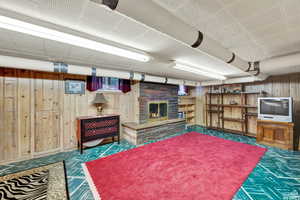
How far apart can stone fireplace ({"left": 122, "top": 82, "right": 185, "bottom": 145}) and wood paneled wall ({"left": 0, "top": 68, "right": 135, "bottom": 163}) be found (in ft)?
5.12

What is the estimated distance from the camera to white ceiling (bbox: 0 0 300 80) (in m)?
1.19

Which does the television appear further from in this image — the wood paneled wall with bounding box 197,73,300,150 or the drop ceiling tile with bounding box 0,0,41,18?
the drop ceiling tile with bounding box 0,0,41,18

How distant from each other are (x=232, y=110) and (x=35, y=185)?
261 inches

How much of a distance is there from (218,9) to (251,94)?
16.6 feet

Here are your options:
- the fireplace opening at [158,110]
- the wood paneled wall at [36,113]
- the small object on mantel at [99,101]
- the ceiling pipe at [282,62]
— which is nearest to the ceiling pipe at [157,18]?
the ceiling pipe at [282,62]

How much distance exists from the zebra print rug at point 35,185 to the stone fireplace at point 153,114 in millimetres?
2009

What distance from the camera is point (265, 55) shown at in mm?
2576

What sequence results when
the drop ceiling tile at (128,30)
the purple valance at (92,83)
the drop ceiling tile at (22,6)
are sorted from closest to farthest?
the drop ceiling tile at (22,6) → the drop ceiling tile at (128,30) → the purple valance at (92,83)

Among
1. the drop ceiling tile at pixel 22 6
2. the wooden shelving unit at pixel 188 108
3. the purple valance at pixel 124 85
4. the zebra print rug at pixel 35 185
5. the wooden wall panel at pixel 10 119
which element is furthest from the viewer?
the wooden shelving unit at pixel 188 108

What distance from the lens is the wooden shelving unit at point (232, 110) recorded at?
4859 mm

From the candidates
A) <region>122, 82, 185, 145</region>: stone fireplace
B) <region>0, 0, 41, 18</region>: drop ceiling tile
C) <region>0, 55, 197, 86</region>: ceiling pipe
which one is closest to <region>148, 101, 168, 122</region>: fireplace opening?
<region>122, 82, 185, 145</region>: stone fireplace

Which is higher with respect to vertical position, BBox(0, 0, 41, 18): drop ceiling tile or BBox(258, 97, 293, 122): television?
BBox(0, 0, 41, 18): drop ceiling tile

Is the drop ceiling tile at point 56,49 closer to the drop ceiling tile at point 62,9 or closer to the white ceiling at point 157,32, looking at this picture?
the white ceiling at point 157,32

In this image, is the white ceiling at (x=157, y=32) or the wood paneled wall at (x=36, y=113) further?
the wood paneled wall at (x=36, y=113)
